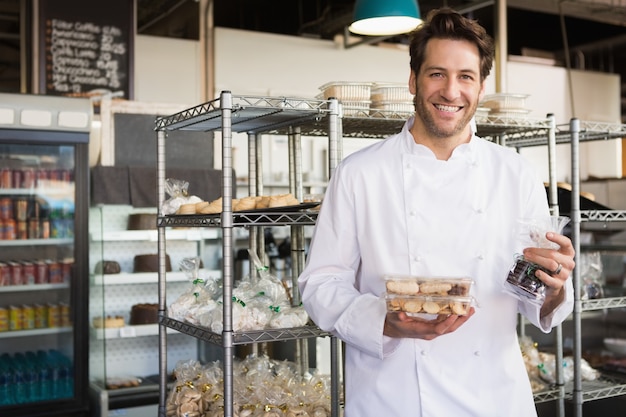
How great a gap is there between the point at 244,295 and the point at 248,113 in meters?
0.68

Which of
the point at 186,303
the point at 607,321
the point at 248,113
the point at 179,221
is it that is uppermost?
the point at 248,113

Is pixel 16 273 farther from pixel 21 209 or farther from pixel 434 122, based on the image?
pixel 434 122

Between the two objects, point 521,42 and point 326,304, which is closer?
point 326,304

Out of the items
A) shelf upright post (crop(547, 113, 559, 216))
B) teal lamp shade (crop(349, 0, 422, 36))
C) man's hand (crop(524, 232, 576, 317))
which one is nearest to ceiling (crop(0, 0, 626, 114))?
teal lamp shade (crop(349, 0, 422, 36))

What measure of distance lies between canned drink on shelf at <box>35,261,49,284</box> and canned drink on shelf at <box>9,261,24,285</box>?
0.08 meters

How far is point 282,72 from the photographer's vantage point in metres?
6.76

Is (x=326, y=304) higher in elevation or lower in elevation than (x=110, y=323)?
higher

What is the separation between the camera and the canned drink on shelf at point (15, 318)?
4478mm

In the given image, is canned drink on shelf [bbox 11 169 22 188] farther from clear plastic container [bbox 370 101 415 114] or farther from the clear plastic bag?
the clear plastic bag

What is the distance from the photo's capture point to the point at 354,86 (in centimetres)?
310

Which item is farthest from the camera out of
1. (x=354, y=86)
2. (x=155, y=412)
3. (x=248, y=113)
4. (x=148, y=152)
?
(x=148, y=152)

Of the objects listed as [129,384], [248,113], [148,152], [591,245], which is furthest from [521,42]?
[248,113]

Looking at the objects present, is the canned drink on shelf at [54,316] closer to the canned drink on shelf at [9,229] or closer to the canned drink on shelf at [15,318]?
the canned drink on shelf at [15,318]

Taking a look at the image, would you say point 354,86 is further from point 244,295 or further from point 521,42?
point 521,42
